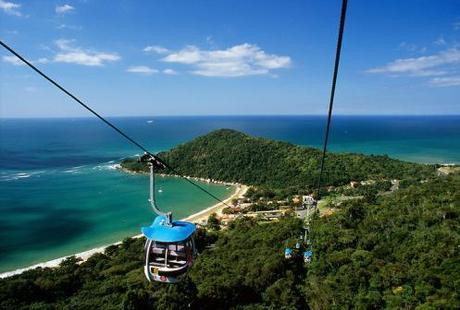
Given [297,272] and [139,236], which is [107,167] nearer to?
[139,236]

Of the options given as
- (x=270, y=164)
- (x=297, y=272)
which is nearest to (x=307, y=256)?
(x=297, y=272)

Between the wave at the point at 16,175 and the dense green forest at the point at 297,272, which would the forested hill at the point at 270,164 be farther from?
the dense green forest at the point at 297,272

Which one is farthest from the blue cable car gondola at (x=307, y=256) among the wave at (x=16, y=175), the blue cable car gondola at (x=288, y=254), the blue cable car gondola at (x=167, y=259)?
the wave at (x=16, y=175)

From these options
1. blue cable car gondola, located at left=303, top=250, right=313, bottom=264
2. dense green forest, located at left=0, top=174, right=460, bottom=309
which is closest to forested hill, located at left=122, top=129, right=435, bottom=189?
dense green forest, located at left=0, top=174, right=460, bottom=309

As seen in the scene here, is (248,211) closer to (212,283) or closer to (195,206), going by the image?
(195,206)

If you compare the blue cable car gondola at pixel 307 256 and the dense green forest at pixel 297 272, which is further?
the blue cable car gondola at pixel 307 256

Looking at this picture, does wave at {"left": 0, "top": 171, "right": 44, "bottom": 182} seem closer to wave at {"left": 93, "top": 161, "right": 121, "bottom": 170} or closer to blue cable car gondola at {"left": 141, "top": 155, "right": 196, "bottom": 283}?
wave at {"left": 93, "top": 161, "right": 121, "bottom": 170}

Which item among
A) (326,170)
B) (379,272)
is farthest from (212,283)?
(326,170)
